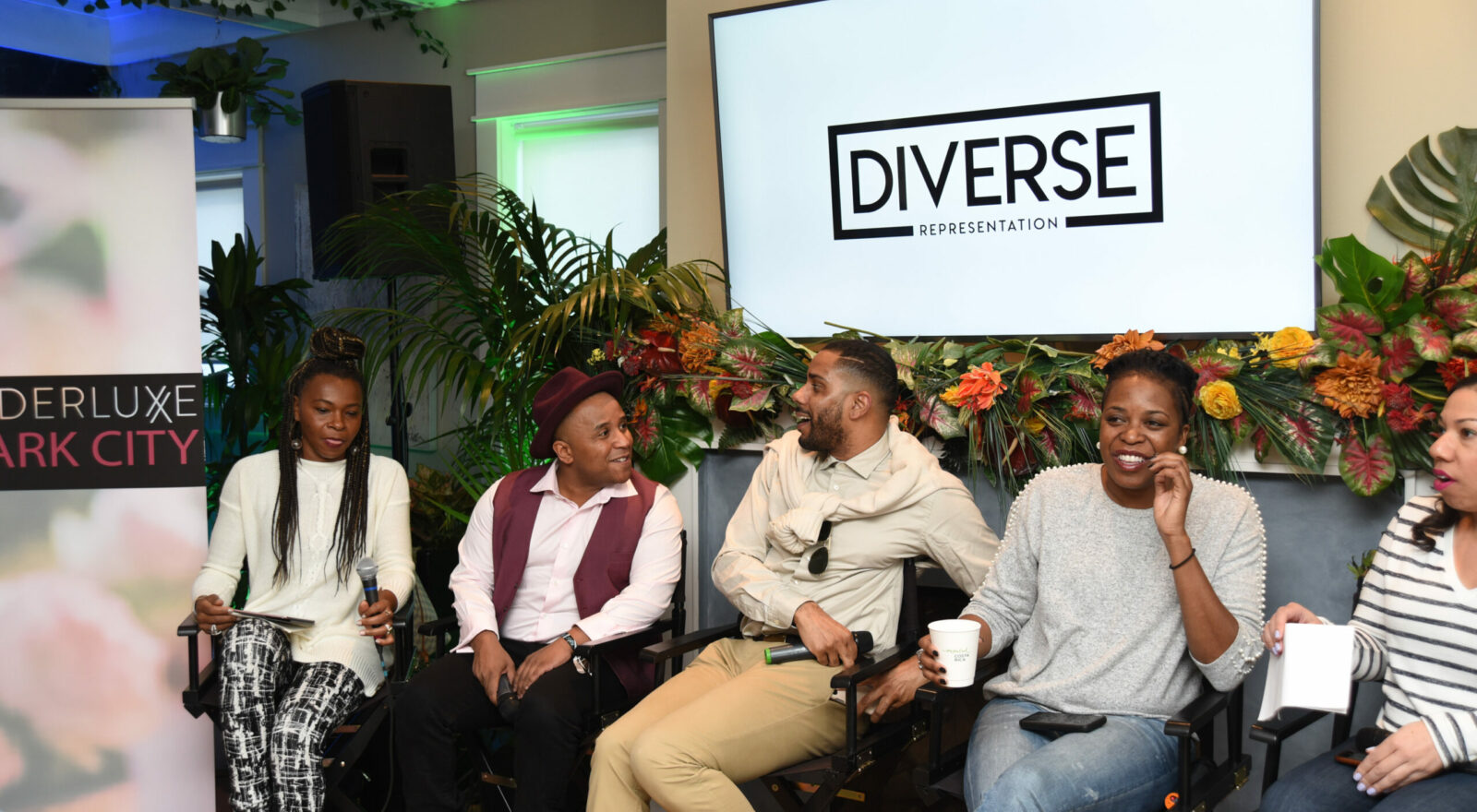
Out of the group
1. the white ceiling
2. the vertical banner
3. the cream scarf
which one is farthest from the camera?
the white ceiling

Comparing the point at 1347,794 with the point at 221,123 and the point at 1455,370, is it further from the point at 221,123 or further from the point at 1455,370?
the point at 221,123

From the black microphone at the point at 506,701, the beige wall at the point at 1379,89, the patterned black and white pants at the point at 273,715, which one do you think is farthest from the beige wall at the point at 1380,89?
the patterned black and white pants at the point at 273,715

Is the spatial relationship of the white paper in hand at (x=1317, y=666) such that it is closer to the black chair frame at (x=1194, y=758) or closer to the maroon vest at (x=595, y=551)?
the black chair frame at (x=1194, y=758)

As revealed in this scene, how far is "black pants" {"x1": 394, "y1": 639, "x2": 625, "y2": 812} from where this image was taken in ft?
10.2

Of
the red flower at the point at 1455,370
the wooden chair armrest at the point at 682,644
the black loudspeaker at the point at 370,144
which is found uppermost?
the black loudspeaker at the point at 370,144

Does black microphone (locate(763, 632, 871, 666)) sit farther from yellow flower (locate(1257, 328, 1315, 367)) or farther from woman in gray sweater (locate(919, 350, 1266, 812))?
yellow flower (locate(1257, 328, 1315, 367))

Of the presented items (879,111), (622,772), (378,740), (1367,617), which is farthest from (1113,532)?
(378,740)

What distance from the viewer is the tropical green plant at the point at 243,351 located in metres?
5.79

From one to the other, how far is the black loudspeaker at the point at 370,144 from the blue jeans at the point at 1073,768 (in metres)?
3.80

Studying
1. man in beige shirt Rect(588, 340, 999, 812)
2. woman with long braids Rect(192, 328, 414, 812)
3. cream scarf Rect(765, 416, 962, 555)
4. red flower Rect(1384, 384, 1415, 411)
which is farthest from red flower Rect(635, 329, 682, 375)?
red flower Rect(1384, 384, 1415, 411)

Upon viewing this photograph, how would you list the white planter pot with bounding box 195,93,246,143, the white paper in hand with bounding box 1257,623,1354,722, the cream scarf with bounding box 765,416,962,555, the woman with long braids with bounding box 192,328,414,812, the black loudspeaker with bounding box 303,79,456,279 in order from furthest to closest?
the white planter pot with bounding box 195,93,246,143
the black loudspeaker with bounding box 303,79,456,279
the woman with long braids with bounding box 192,328,414,812
the cream scarf with bounding box 765,416,962,555
the white paper in hand with bounding box 1257,623,1354,722

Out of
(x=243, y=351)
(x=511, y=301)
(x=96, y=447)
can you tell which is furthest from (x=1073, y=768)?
(x=243, y=351)

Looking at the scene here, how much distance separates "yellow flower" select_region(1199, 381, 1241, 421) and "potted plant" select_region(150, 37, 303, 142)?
17.3ft

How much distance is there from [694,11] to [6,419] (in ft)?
8.21
